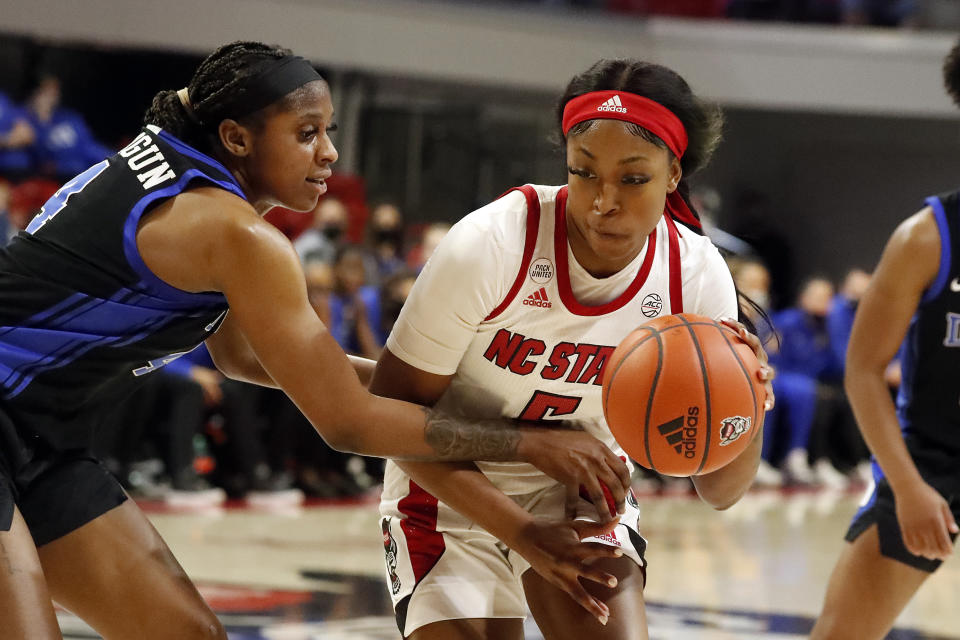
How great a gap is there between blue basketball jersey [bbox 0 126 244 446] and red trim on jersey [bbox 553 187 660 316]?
2.36 ft

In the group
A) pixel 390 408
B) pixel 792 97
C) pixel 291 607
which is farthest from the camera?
pixel 792 97

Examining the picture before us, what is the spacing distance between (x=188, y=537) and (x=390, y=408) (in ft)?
14.5

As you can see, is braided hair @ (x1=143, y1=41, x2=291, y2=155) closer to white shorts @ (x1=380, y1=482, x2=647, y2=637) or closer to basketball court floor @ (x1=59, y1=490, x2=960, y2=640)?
white shorts @ (x1=380, y1=482, x2=647, y2=637)

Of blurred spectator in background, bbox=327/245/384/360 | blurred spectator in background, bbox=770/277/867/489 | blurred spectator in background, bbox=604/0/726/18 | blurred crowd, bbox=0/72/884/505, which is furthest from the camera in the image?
blurred spectator in background, bbox=604/0/726/18

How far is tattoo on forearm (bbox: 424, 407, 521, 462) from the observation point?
2.58 m

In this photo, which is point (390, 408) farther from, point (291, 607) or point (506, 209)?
point (291, 607)

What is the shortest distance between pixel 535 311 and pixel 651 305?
0.28 m

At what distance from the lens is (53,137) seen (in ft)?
32.4

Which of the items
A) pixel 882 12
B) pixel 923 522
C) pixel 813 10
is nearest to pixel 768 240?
pixel 813 10

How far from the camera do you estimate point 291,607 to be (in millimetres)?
5094

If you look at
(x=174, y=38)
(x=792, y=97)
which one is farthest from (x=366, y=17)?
(x=792, y=97)

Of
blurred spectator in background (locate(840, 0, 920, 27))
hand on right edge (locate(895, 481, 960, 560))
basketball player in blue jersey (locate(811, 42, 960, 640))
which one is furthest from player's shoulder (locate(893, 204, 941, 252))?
blurred spectator in background (locate(840, 0, 920, 27))

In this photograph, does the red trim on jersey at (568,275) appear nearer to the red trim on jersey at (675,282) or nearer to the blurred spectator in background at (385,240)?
the red trim on jersey at (675,282)

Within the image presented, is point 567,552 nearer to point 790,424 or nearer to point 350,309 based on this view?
point 350,309
